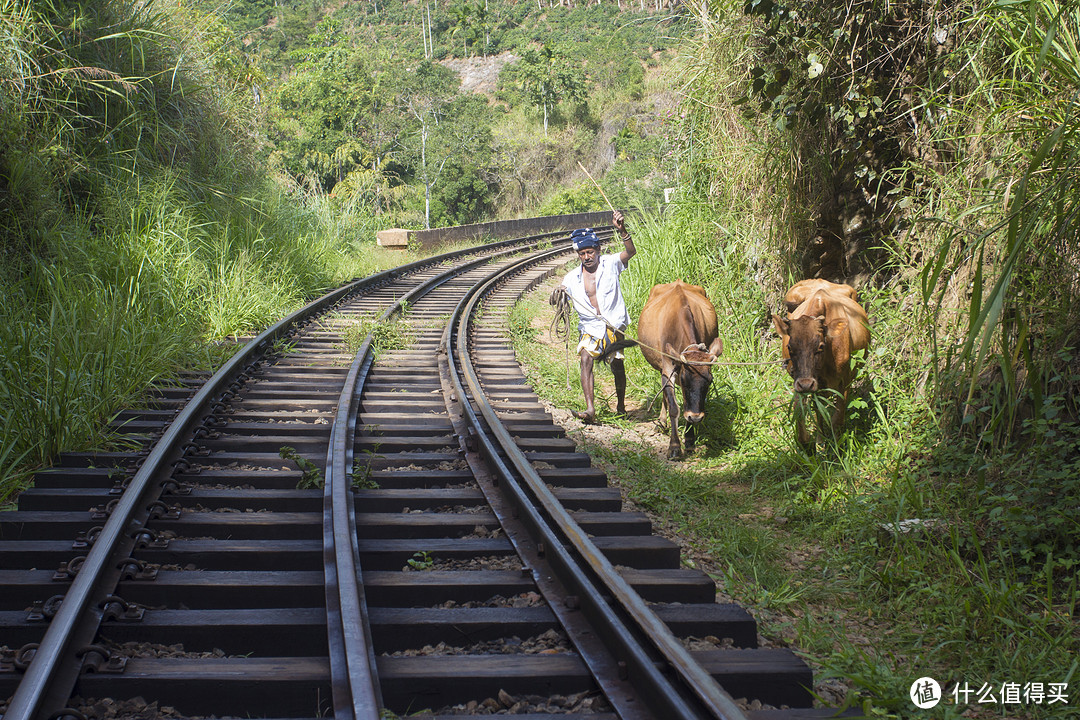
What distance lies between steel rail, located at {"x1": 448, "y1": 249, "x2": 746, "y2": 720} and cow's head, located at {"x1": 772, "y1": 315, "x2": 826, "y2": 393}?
1.96 m

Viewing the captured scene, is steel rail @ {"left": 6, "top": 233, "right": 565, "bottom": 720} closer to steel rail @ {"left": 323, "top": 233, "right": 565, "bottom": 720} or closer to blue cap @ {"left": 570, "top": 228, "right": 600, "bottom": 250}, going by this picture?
steel rail @ {"left": 323, "top": 233, "right": 565, "bottom": 720}

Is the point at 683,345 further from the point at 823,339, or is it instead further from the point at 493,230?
the point at 493,230

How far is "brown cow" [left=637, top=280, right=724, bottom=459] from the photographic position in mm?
6668

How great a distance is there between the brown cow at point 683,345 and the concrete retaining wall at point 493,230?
625 inches

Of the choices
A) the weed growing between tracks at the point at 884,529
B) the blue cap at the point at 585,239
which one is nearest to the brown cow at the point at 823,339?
the weed growing between tracks at the point at 884,529

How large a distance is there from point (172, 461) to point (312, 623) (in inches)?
96.9

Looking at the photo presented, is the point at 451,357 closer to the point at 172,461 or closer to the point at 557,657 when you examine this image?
the point at 172,461

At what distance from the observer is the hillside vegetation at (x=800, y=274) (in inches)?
163

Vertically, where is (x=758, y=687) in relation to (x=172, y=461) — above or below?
below

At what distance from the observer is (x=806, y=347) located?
561 centimetres

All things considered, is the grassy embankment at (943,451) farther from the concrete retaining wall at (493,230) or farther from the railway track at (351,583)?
the concrete retaining wall at (493,230)

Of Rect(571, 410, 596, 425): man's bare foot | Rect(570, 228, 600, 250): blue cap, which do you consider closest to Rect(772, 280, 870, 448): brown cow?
Rect(570, 228, 600, 250): blue cap

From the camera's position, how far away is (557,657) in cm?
325

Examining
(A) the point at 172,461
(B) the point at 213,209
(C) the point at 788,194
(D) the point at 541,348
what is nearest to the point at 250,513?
(A) the point at 172,461
